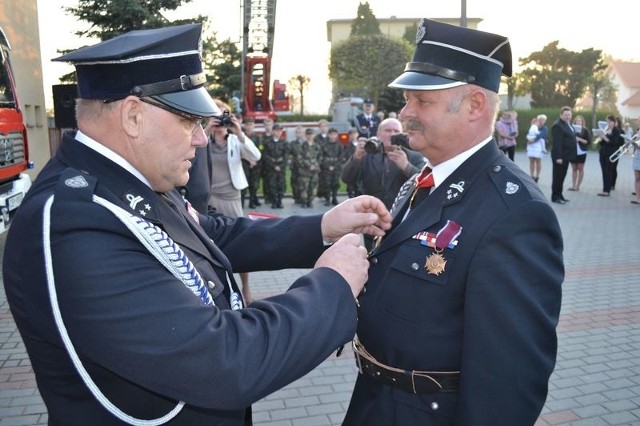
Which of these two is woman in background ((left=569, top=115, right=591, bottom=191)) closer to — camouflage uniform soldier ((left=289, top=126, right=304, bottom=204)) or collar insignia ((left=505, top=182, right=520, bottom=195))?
camouflage uniform soldier ((left=289, top=126, right=304, bottom=204))

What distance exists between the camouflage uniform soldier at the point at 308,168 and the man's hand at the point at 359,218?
37.7 feet

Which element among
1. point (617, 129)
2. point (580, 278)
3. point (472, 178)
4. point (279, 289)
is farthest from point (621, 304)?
point (617, 129)

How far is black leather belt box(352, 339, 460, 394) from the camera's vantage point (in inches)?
76.2

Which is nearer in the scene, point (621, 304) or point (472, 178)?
point (472, 178)

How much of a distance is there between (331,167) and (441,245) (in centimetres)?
1213

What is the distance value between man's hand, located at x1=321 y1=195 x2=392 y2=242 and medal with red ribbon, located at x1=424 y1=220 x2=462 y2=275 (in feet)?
0.99

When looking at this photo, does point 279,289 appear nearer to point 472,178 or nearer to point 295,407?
point 295,407

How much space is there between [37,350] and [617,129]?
15781mm

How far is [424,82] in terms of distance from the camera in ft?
7.05

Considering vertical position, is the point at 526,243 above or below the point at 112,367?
above

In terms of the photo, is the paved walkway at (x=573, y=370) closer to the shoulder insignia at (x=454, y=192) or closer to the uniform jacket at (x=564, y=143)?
the shoulder insignia at (x=454, y=192)

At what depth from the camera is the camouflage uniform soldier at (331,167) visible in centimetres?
1401

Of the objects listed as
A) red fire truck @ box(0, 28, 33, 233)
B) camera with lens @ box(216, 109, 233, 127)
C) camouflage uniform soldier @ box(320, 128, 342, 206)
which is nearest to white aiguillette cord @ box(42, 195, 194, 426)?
camera with lens @ box(216, 109, 233, 127)

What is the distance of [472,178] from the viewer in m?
2.05
